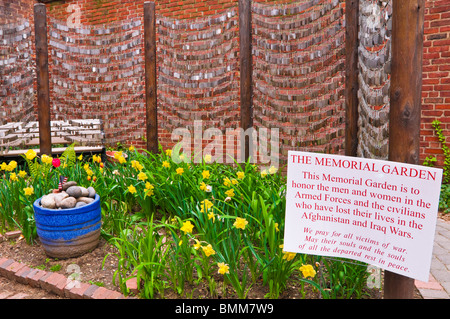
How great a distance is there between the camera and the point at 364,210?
1.64 metres

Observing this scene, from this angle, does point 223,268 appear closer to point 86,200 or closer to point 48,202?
point 86,200

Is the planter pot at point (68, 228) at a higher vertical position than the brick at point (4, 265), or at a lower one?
higher

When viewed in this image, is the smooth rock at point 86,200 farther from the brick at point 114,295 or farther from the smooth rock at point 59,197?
the brick at point 114,295

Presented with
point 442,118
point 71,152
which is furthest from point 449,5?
point 71,152

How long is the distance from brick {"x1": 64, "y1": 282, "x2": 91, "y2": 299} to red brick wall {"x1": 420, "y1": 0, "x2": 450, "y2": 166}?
154 inches

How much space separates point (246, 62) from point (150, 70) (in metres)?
1.13

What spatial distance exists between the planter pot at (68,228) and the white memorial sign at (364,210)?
54.0 inches

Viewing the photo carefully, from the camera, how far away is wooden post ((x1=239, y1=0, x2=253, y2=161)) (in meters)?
3.83

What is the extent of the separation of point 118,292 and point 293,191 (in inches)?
43.9

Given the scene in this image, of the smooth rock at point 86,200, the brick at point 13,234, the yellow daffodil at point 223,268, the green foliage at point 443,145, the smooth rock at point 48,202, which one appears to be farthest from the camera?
the green foliage at point 443,145

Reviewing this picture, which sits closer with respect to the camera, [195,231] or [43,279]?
[43,279]

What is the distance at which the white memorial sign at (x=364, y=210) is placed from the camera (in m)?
1.49

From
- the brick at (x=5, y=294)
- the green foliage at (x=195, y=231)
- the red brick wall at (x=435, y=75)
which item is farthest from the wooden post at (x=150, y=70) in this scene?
the red brick wall at (x=435, y=75)

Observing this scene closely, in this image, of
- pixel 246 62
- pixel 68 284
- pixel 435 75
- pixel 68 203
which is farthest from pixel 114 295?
pixel 435 75
